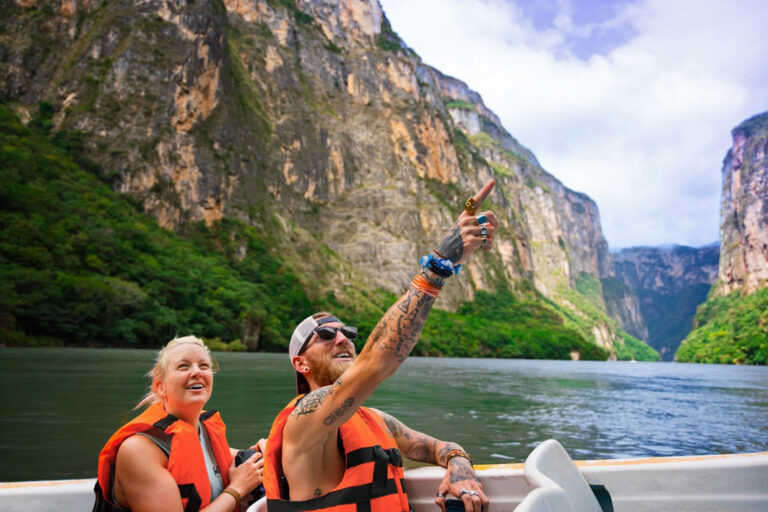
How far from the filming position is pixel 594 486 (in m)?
3.03

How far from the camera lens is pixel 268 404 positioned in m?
12.5

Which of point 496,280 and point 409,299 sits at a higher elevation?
point 496,280

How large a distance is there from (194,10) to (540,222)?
441 ft

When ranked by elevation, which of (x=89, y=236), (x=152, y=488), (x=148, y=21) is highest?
(x=148, y=21)

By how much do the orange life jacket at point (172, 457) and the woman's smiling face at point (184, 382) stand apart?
6cm

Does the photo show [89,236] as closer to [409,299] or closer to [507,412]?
[507,412]

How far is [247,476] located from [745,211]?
491ft

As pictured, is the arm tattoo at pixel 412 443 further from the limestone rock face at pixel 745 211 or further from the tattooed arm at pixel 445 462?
the limestone rock face at pixel 745 211

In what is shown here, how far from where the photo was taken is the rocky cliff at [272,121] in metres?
60.2

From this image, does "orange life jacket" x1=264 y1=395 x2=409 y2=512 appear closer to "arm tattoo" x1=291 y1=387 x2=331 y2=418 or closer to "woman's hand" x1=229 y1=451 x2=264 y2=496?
"arm tattoo" x1=291 y1=387 x2=331 y2=418

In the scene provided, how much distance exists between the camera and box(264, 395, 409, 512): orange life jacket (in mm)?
2049

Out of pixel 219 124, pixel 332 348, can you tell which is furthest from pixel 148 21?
pixel 332 348

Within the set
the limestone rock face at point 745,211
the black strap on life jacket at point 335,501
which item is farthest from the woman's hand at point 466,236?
the limestone rock face at point 745,211

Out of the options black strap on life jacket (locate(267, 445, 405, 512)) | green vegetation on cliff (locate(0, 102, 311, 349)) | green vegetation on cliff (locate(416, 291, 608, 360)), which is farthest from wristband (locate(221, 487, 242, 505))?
green vegetation on cliff (locate(416, 291, 608, 360))
